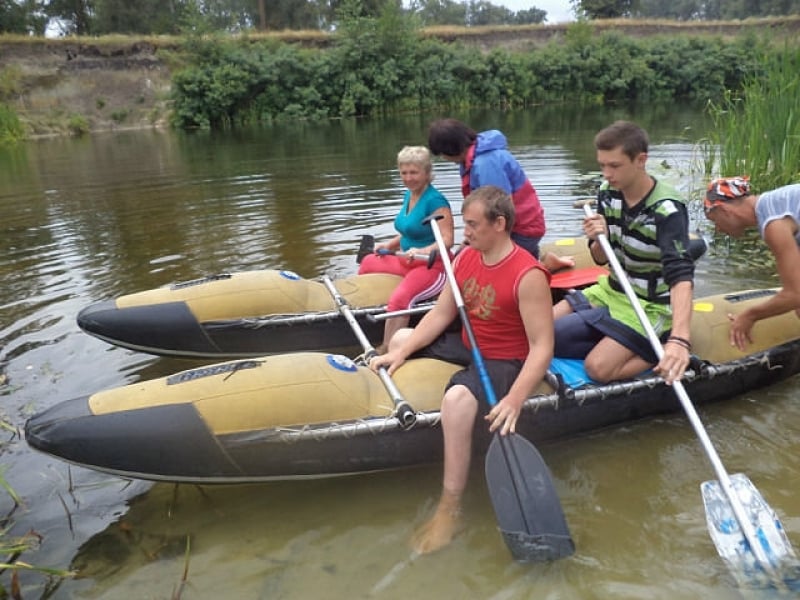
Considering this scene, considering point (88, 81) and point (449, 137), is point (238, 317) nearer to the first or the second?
point (449, 137)

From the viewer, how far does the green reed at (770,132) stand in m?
6.05

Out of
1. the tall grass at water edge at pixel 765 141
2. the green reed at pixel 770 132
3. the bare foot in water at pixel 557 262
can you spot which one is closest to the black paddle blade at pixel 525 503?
the bare foot in water at pixel 557 262

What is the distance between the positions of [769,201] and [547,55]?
3091 cm

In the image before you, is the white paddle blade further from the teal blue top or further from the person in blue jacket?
the teal blue top

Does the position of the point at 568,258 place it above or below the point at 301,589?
above

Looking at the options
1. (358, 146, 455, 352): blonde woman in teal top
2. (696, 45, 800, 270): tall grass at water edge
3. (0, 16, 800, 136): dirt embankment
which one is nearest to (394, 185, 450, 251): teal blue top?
(358, 146, 455, 352): blonde woman in teal top

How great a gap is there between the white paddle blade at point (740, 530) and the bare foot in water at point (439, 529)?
3.46 feet

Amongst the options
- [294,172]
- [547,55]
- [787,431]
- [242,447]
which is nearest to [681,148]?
[294,172]

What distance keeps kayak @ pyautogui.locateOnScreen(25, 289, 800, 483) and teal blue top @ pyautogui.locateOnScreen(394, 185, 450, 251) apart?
1.31m

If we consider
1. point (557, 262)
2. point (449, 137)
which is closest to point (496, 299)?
point (449, 137)

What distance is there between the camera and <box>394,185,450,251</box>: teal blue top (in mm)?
4285

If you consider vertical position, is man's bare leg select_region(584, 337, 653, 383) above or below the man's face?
below

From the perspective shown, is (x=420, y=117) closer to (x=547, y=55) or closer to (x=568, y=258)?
(x=547, y=55)

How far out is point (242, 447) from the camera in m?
2.92
